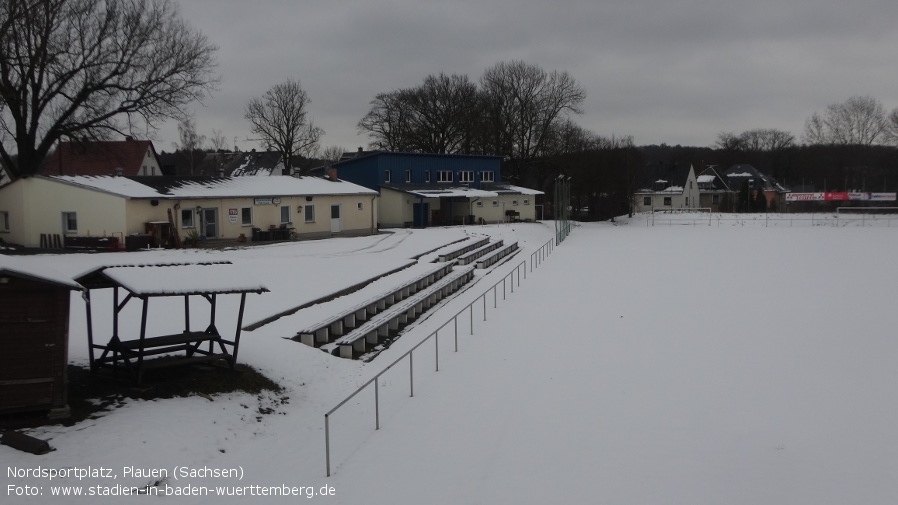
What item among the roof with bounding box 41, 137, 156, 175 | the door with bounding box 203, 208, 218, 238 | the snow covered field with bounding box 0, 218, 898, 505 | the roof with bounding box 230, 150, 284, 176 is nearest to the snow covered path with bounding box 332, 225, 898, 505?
the snow covered field with bounding box 0, 218, 898, 505

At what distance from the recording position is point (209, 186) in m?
35.8

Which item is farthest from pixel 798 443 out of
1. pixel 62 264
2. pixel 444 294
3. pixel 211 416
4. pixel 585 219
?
pixel 585 219

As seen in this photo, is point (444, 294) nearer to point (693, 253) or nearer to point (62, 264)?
point (62, 264)

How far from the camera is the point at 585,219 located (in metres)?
74.0

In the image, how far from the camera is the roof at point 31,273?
8625mm

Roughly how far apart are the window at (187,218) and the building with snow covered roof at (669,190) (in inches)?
2606

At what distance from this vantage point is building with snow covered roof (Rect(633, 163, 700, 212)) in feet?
298

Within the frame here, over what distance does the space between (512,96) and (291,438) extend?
67.4 metres

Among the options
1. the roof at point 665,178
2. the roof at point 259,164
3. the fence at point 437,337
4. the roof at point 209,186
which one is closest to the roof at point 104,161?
the roof at point 259,164

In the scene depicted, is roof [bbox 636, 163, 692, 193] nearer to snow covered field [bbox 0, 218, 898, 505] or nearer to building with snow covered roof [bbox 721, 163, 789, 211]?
building with snow covered roof [bbox 721, 163, 789, 211]

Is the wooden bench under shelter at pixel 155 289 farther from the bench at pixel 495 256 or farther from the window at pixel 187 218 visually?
the window at pixel 187 218

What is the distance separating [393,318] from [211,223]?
19.2 m

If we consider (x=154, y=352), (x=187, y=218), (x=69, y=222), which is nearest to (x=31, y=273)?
(x=154, y=352)

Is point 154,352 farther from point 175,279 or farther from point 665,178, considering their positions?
point 665,178
